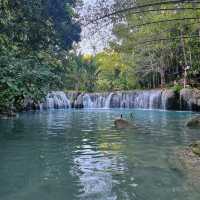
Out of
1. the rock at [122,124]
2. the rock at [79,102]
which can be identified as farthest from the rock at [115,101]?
the rock at [122,124]

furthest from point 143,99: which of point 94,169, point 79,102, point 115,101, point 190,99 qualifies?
point 94,169

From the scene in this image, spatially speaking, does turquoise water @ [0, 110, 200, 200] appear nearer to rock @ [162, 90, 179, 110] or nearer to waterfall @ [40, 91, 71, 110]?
rock @ [162, 90, 179, 110]

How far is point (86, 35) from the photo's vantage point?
446 inches

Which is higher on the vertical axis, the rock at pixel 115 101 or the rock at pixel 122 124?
the rock at pixel 115 101

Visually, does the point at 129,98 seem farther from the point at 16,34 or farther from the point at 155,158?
the point at 155,158

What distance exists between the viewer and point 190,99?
27.4 m

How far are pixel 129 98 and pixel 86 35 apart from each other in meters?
24.0

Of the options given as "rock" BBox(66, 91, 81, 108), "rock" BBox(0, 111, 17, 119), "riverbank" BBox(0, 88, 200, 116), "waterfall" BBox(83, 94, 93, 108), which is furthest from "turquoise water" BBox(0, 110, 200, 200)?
"rock" BBox(66, 91, 81, 108)

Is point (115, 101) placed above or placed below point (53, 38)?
below

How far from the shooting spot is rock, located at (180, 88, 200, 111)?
26891 millimetres

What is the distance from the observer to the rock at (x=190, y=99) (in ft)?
88.2

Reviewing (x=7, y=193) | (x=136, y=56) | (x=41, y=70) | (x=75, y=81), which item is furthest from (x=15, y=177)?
(x=75, y=81)

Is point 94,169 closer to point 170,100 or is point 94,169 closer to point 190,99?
point 190,99

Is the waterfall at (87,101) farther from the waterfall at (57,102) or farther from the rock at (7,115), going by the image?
the rock at (7,115)
